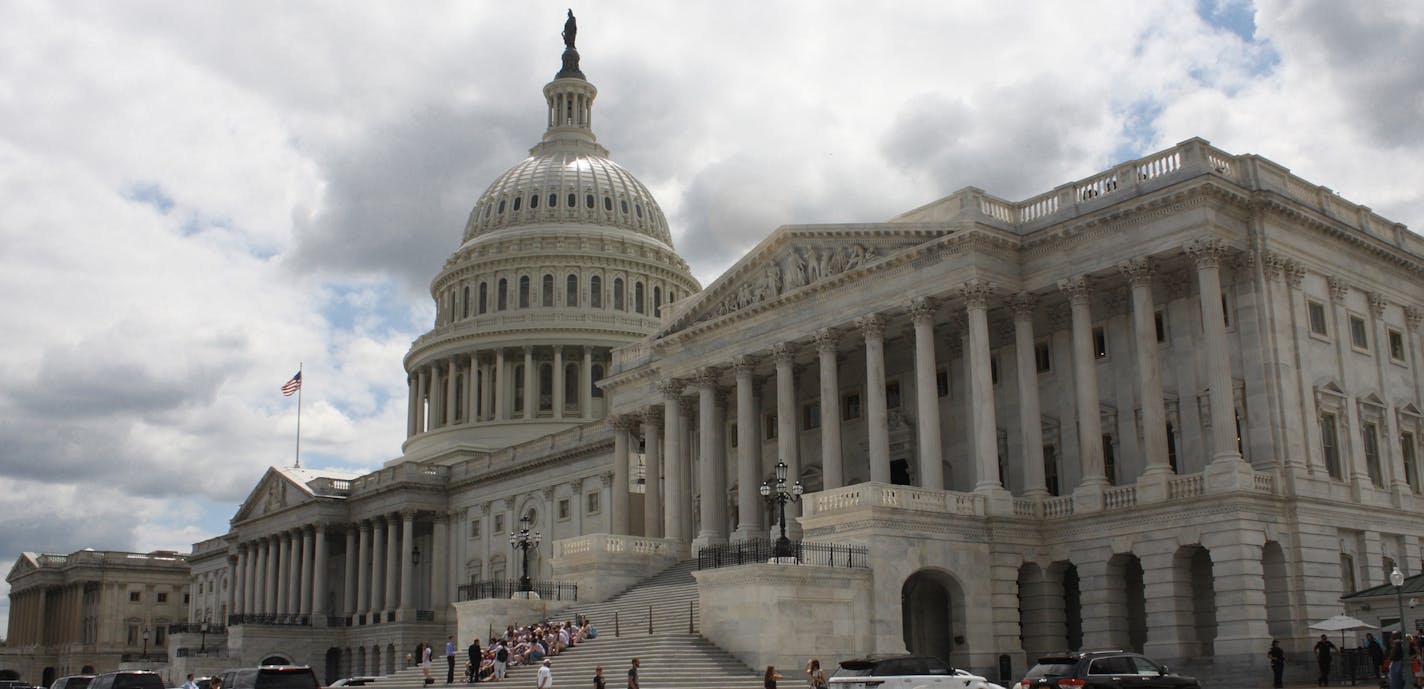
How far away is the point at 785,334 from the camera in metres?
56.8

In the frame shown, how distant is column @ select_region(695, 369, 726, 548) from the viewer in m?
59.9

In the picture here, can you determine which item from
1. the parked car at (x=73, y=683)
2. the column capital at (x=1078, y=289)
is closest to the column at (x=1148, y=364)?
the column capital at (x=1078, y=289)

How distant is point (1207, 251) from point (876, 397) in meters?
13.1

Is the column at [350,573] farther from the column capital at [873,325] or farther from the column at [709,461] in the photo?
the column capital at [873,325]

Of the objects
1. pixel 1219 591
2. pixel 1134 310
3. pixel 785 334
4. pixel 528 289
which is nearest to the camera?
pixel 1219 591

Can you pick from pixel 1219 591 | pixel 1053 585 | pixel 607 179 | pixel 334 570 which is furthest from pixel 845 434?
pixel 607 179

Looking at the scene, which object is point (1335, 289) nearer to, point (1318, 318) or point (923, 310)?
point (1318, 318)

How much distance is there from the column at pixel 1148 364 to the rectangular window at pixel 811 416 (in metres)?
17.5

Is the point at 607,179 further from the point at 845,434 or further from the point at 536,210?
the point at 845,434

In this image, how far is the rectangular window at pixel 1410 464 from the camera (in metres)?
50.8

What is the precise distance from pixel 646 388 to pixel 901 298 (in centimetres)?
1890

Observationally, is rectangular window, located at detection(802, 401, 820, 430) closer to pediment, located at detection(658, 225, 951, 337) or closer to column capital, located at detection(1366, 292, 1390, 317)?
pediment, located at detection(658, 225, 951, 337)

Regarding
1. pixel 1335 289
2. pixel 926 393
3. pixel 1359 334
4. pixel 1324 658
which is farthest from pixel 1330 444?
pixel 926 393

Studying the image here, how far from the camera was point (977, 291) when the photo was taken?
49000 millimetres
